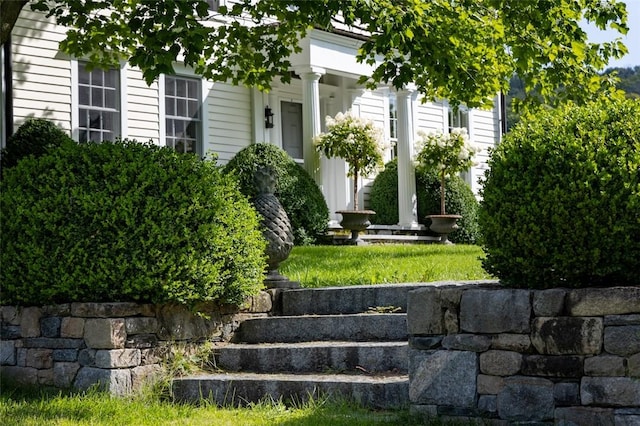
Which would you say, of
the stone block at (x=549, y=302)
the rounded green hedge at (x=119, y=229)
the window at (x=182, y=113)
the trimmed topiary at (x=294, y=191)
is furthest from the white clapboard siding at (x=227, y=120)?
the stone block at (x=549, y=302)

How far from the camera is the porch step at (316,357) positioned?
6371mm

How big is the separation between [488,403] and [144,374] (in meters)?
2.79

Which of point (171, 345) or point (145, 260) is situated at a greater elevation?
point (145, 260)

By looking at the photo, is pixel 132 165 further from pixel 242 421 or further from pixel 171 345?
pixel 242 421

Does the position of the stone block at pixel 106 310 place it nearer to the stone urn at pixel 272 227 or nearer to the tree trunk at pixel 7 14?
the stone urn at pixel 272 227

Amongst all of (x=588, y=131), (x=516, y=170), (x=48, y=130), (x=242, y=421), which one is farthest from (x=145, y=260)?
(x=48, y=130)

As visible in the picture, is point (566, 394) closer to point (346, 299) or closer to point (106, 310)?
point (346, 299)

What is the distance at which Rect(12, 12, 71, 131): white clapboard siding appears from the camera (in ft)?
40.0

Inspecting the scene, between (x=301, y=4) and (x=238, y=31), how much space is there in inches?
87.5

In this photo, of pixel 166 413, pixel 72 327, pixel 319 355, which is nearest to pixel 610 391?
pixel 319 355

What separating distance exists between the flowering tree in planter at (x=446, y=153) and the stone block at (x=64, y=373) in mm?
10589

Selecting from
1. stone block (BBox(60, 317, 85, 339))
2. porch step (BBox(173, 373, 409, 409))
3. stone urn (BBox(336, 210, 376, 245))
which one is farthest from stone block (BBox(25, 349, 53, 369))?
stone urn (BBox(336, 210, 376, 245))

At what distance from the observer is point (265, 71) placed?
9758 millimetres

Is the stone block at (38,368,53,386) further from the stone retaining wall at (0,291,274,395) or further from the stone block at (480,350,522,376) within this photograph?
the stone block at (480,350,522,376)
